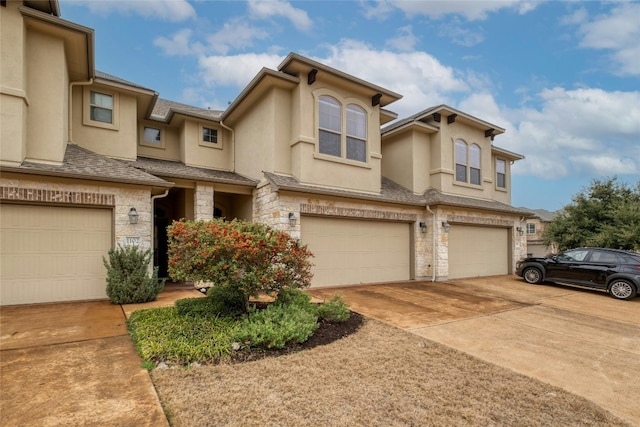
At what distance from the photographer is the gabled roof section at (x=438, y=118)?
1224 centimetres

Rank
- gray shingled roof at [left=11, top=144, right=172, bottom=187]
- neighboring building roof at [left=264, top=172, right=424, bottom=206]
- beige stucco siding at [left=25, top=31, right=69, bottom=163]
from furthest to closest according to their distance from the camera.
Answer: neighboring building roof at [left=264, top=172, right=424, bottom=206], beige stucco siding at [left=25, top=31, right=69, bottom=163], gray shingled roof at [left=11, top=144, right=172, bottom=187]

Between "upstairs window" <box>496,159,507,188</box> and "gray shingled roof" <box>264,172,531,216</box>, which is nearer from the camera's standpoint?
"gray shingled roof" <box>264,172,531,216</box>

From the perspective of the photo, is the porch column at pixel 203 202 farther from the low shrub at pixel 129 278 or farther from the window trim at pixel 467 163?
the window trim at pixel 467 163

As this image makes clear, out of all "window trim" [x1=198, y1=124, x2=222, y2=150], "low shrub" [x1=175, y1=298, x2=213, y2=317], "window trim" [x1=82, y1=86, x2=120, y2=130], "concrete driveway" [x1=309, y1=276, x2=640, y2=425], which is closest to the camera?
"concrete driveway" [x1=309, y1=276, x2=640, y2=425]

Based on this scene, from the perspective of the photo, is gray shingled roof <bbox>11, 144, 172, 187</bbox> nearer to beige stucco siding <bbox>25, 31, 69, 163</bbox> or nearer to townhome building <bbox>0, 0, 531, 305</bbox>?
townhome building <bbox>0, 0, 531, 305</bbox>

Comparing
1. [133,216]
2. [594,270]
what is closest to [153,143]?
[133,216]

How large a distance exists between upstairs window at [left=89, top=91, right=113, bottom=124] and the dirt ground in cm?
904

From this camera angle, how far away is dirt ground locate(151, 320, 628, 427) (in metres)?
2.76

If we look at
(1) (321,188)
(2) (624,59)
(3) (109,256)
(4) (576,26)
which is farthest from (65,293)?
(2) (624,59)

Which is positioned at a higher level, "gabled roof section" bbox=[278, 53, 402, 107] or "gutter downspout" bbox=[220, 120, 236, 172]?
"gabled roof section" bbox=[278, 53, 402, 107]

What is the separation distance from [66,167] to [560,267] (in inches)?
571

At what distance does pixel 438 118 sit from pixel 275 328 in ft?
35.7

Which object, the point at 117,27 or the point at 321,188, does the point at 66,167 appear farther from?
the point at 321,188

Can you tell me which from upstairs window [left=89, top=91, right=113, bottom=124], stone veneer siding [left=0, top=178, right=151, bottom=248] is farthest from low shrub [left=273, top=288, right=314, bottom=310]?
upstairs window [left=89, top=91, right=113, bottom=124]
